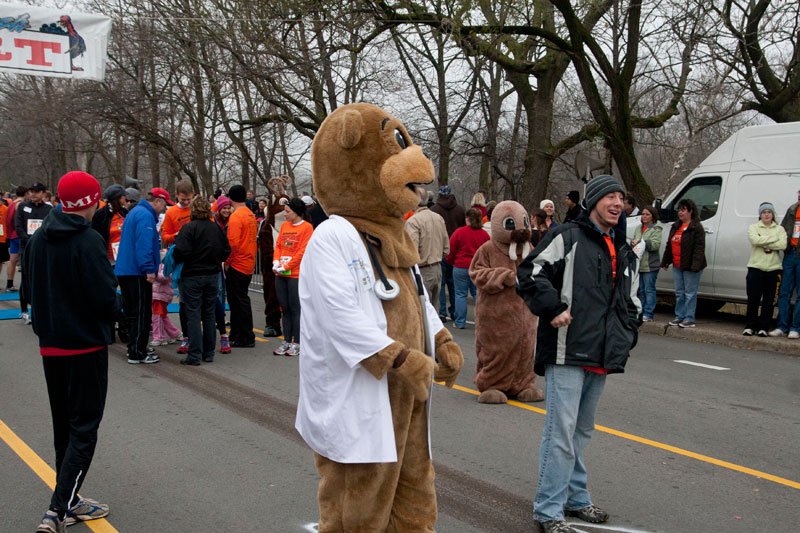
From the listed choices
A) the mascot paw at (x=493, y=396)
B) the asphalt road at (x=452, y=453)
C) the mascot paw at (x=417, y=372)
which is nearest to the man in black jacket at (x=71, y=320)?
the asphalt road at (x=452, y=453)

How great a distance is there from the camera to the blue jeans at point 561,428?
12.8 ft

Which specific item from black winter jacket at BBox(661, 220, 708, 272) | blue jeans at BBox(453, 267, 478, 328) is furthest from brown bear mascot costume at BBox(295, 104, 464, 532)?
black winter jacket at BBox(661, 220, 708, 272)

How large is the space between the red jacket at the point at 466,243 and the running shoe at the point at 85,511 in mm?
7524

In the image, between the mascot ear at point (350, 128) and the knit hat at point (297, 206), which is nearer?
the mascot ear at point (350, 128)

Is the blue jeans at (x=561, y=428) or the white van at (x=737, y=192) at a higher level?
the white van at (x=737, y=192)

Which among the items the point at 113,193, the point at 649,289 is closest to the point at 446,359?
the point at 113,193

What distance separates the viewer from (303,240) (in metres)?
8.69

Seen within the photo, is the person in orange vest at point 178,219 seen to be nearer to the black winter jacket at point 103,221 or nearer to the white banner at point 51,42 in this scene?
the black winter jacket at point 103,221

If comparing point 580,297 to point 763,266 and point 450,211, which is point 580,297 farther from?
point 450,211

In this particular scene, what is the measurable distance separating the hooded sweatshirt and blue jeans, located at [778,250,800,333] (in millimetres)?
5251

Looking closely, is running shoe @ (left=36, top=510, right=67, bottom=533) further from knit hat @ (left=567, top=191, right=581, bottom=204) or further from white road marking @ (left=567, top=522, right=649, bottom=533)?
knit hat @ (left=567, top=191, right=581, bottom=204)

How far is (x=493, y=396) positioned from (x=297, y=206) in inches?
136

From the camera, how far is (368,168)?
3207 mm

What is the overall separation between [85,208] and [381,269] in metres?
1.91
